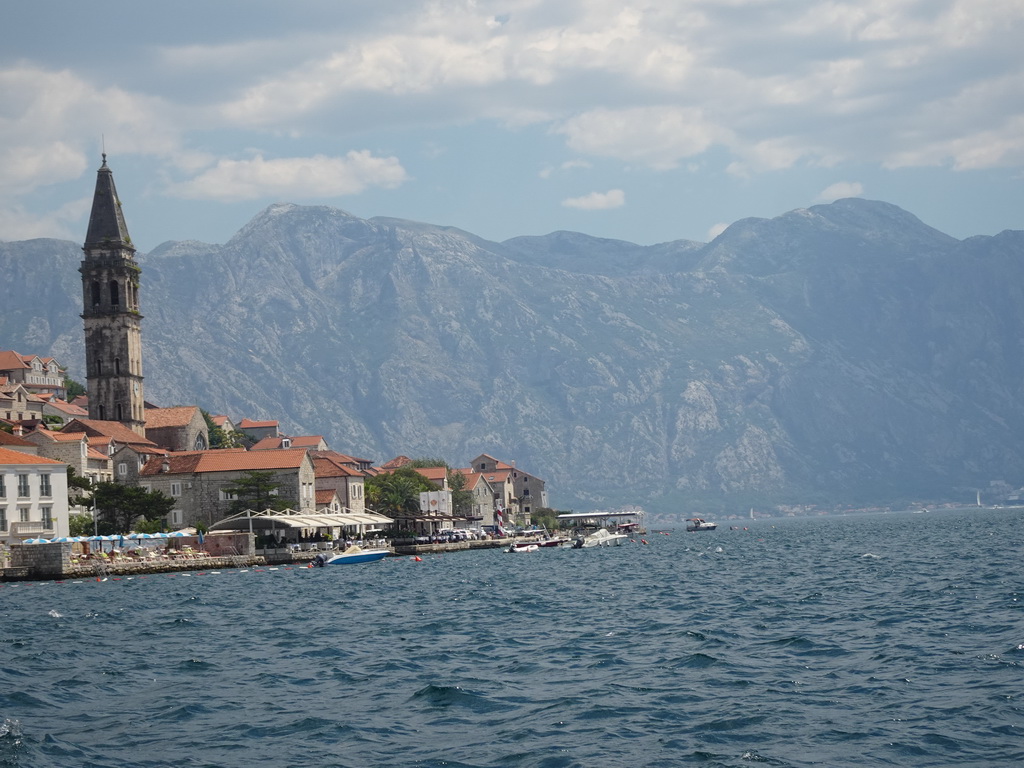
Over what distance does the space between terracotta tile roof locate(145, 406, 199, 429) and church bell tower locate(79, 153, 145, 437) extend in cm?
241

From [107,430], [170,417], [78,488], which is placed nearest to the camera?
[78,488]

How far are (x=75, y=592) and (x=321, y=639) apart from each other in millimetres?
29243

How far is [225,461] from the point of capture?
119 metres

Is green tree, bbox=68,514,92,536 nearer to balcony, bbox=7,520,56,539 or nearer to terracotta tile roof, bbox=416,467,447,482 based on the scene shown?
balcony, bbox=7,520,56,539

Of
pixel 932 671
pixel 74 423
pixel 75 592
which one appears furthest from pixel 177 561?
pixel 932 671

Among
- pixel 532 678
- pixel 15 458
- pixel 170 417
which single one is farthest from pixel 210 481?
pixel 532 678

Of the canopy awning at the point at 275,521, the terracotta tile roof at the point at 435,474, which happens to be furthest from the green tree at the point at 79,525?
the terracotta tile roof at the point at 435,474

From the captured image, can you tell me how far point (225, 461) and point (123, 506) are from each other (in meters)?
14.4

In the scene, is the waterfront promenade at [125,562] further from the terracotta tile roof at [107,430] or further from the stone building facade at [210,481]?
the terracotta tile roof at [107,430]

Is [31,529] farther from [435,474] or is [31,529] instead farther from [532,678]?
[435,474]

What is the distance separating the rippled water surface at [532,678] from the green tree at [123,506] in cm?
4508

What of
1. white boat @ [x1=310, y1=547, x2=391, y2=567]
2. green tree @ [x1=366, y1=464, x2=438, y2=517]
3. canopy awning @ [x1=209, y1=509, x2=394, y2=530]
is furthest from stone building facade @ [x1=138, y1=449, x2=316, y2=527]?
green tree @ [x1=366, y1=464, x2=438, y2=517]

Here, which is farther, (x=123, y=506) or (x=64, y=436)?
(x=64, y=436)

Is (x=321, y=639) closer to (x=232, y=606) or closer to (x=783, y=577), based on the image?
(x=232, y=606)
